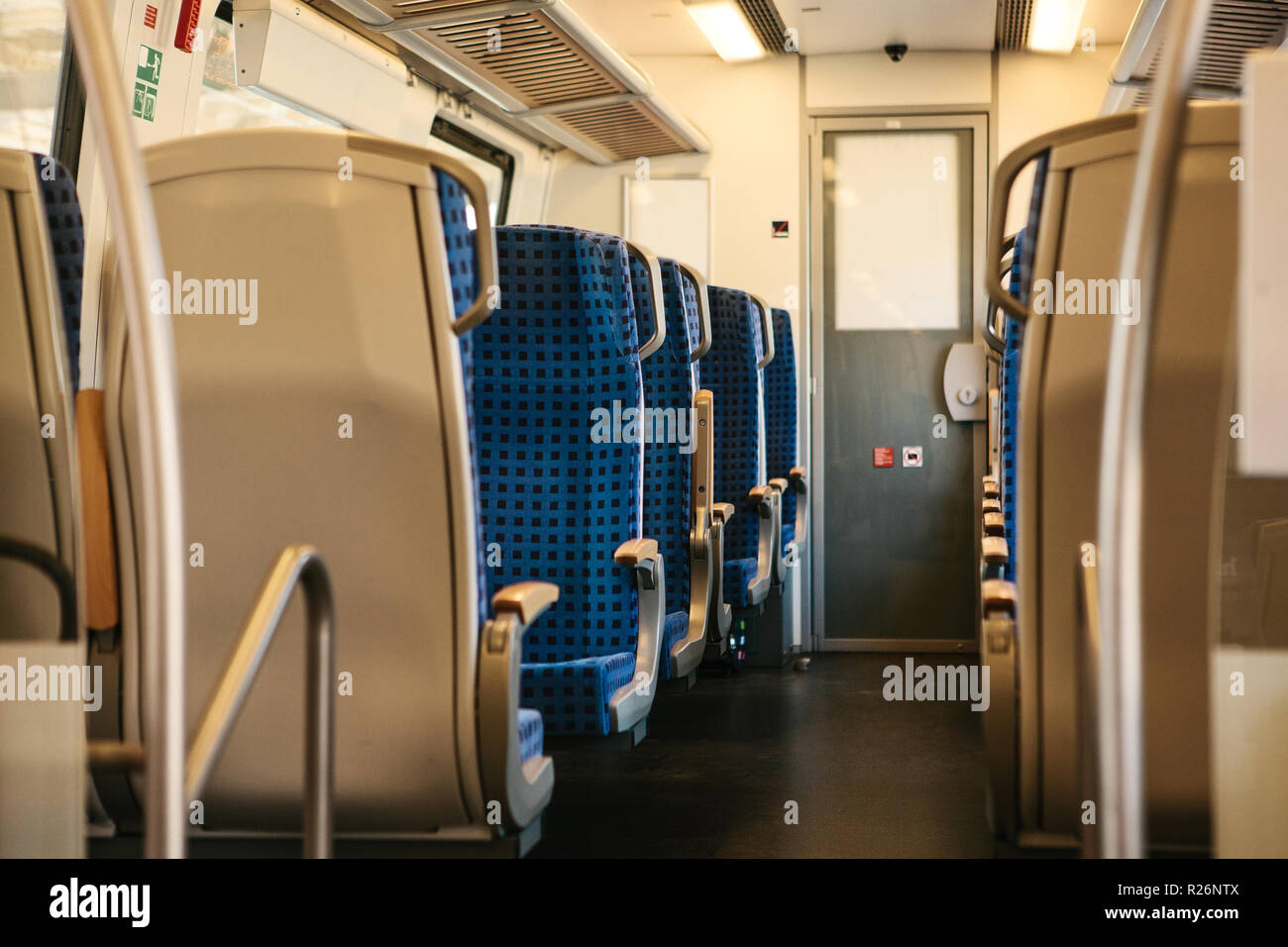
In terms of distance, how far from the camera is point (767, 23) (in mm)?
6273

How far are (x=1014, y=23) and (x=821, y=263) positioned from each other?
157 cm

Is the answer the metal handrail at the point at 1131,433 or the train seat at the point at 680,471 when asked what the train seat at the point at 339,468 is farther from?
the train seat at the point at 680,471

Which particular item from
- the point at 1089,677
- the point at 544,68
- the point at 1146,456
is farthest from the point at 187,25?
the point at 1089,677

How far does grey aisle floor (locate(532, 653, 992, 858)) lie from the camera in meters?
3.47

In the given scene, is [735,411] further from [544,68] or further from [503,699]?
[503,699]

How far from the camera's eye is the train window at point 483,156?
237 inches

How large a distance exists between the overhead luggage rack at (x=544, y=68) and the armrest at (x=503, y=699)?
2956 millimetres

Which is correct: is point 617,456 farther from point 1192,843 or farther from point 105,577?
point 1192,843

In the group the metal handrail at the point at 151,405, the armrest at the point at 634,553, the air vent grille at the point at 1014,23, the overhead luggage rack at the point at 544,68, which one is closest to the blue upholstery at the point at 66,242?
the metal handrail at the point at 151,405

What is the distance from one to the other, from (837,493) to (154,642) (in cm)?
588

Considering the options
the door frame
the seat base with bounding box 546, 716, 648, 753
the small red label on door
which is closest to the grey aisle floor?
the seat base with bounding box 546, 716, 648, 753

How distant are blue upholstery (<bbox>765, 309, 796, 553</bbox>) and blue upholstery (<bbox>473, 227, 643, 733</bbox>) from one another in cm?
354

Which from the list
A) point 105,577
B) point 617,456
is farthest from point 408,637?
point 617,456

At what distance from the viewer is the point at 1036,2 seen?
5867 mm
